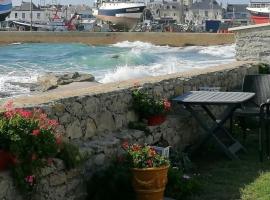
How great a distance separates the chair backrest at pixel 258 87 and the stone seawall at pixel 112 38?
4120cm

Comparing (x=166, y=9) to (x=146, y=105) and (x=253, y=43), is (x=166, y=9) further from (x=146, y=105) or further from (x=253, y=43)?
(x=146, y=105)

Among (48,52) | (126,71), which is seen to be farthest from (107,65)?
(48,52)

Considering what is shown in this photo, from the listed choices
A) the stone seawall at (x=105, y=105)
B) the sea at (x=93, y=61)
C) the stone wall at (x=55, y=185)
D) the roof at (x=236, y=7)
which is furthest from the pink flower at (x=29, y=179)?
the roof at (x=236, y=7)

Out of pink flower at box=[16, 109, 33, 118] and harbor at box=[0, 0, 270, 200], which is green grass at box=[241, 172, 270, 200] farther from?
pink flower at box=[16, 109, 33, 118]

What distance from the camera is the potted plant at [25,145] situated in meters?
4.35

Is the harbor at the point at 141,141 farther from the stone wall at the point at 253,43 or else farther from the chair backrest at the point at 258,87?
the stone wall at the point at 253,43

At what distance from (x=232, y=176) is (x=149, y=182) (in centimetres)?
163

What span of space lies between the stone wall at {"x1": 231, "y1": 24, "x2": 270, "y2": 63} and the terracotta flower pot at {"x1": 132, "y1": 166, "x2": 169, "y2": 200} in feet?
23.2

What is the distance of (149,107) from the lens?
22.0 ft

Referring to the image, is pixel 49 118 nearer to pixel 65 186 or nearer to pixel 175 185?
pixel 65 186

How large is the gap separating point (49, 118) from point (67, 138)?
0.38m

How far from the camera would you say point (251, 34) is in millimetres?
11930

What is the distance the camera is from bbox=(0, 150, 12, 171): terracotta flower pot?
436 centimetres

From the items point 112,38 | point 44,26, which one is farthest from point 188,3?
point 112,38
